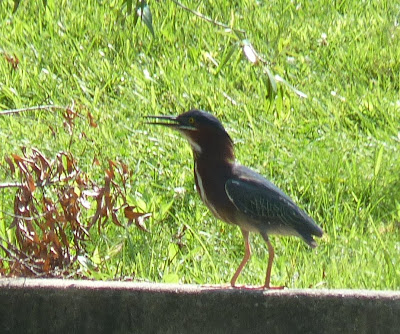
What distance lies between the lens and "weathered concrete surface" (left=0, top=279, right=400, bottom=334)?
4293 mm

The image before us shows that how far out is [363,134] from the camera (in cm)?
743

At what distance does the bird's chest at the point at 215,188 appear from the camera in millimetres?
5047

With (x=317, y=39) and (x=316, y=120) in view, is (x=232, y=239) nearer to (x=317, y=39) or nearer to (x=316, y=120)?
(x=316, y=120)

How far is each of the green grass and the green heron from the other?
55 cm

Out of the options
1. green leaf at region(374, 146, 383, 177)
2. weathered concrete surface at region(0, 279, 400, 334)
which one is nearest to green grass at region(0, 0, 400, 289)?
green leaf at region(374, 146, 383, 177)

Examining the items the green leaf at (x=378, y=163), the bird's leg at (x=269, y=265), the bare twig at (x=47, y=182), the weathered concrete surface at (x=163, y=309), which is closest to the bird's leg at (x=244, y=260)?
the bird's leg at (x=269, y=265)

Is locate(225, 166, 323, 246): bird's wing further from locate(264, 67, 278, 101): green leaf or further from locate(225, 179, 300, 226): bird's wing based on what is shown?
locate(264, 67, 278, 101): green leaf

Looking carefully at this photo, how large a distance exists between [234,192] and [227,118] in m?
2.53

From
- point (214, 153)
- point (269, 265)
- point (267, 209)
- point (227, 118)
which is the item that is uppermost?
point (214, 153)

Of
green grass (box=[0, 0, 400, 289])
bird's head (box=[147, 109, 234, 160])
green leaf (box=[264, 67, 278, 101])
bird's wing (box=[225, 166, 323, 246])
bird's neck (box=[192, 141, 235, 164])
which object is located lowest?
green grass (box=[0, 0, 400, 289])

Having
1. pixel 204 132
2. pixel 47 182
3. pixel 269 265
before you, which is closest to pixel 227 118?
pixel 204 132

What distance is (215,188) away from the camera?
507 centimetres

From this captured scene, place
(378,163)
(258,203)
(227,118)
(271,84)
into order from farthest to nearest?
(227,118), (378,163), (258,203), (271,84)

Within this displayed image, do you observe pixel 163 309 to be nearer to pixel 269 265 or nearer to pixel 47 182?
pixel 269 265
